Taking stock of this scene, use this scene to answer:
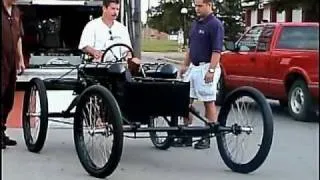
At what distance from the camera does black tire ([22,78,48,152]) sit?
7852 mm

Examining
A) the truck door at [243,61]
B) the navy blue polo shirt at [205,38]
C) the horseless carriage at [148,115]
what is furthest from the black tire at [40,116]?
the truck door at [243,61]

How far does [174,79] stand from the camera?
7.59m

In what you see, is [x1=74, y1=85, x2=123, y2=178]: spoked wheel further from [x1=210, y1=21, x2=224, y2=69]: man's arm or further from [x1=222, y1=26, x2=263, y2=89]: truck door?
[x1=222, y1=26, x2=263, y2=89]: truck door

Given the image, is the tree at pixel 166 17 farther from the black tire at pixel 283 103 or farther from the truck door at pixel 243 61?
the black tire at pixel 283 103

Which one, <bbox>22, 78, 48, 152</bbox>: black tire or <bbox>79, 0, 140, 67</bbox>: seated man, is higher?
<bbox>79, 0, 140, 67</bbox>: seated man

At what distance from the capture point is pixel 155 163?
25.3 ft

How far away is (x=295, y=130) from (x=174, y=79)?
374 cm

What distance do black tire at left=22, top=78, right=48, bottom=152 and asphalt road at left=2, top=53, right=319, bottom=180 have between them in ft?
0.34

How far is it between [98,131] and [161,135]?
1.92 m

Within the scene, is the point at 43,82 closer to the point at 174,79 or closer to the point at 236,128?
the point at 174,79

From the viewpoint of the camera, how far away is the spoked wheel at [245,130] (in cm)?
667

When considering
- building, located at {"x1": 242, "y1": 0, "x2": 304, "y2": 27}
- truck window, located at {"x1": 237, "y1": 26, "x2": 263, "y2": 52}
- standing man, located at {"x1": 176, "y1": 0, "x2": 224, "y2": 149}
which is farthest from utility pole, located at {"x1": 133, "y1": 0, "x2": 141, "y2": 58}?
standing man, located at {"x1": 176, "y1": 0, "x2": 224, "y2": 149}

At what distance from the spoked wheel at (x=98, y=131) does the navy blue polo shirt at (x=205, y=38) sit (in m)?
1.87

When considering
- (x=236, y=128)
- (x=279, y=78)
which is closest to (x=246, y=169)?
(x=236, y=128)
